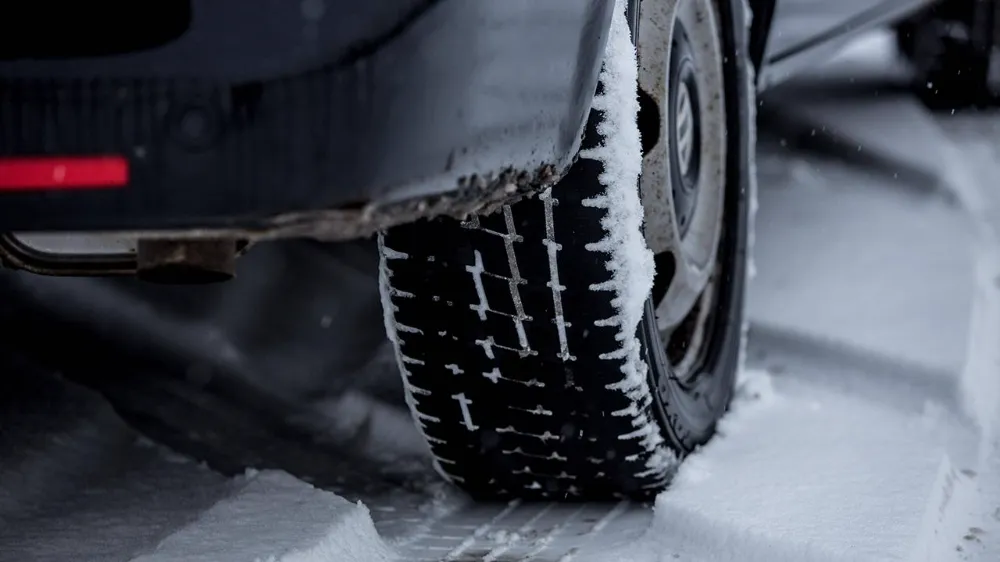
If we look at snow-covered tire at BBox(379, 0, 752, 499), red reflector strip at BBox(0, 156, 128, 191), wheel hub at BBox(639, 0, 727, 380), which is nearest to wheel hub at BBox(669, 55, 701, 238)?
wheel hub at BBox(639, 0, 727, 380)

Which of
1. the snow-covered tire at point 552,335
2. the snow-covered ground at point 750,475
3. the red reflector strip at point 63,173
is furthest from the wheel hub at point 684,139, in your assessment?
the red reflector strip at point 63,173

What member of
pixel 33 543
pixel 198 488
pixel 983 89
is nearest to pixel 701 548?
pixel 198 488

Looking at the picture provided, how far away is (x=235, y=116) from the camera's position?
0.85 m

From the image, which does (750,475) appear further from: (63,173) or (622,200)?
(63,173)

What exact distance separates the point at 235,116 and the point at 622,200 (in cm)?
50

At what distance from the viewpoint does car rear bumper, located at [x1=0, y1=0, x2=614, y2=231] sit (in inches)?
33.1

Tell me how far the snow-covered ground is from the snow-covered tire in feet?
0.30

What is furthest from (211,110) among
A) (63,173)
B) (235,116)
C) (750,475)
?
(750,475)

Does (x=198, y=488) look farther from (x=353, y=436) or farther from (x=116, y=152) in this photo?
(x=116, y=152)

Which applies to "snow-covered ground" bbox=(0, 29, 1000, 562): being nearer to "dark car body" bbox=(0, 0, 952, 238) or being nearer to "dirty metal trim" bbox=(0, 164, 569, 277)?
"dirty metal trim" bbox=(0, 164, 569, 277)

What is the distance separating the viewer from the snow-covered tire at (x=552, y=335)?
121 cm

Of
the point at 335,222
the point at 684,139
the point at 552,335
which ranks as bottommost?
the point at 552,335

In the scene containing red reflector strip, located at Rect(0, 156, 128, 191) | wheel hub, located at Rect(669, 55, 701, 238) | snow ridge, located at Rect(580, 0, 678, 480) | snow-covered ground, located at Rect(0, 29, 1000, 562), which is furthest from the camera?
wheel hub, located at Rect(669, 55, 701, 238)

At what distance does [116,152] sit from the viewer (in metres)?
0.84
